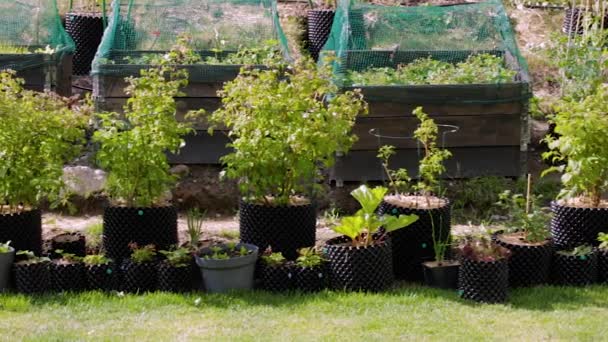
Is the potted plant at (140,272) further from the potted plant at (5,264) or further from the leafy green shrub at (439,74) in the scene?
the leafy green shrub at (439,74)

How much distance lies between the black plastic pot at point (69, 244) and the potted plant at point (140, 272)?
19.1 inches

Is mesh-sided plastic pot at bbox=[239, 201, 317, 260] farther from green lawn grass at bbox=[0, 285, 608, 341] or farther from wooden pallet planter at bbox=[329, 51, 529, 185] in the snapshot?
wooden pallet planter at bbox=[329, 51, 529, 185]

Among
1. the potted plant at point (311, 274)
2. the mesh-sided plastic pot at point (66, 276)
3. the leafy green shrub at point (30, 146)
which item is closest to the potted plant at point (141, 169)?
the leafy green shrub at point (30, 146)

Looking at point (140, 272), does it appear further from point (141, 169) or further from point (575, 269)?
point (575, 269)

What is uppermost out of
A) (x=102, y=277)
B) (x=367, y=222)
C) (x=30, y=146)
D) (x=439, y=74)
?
(x=439, y=74)

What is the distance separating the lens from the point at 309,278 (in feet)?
21.1

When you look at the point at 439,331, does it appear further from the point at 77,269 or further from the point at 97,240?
the point at 97,240

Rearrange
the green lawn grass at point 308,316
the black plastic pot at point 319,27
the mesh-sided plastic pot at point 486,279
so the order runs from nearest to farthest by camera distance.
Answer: the green lawn grass at point 308,316
the mesh-sided plastic pot at point 486,279
the black plastic pot at point 319,27

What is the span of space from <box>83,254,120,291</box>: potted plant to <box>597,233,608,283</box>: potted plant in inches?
125

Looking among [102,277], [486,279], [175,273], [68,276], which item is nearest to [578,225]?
[486,279]

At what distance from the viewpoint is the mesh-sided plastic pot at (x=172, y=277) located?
21.0ft

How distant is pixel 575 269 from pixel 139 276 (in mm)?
2838

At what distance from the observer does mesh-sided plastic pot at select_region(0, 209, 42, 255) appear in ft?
21.7

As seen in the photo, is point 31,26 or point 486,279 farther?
point 31,26
